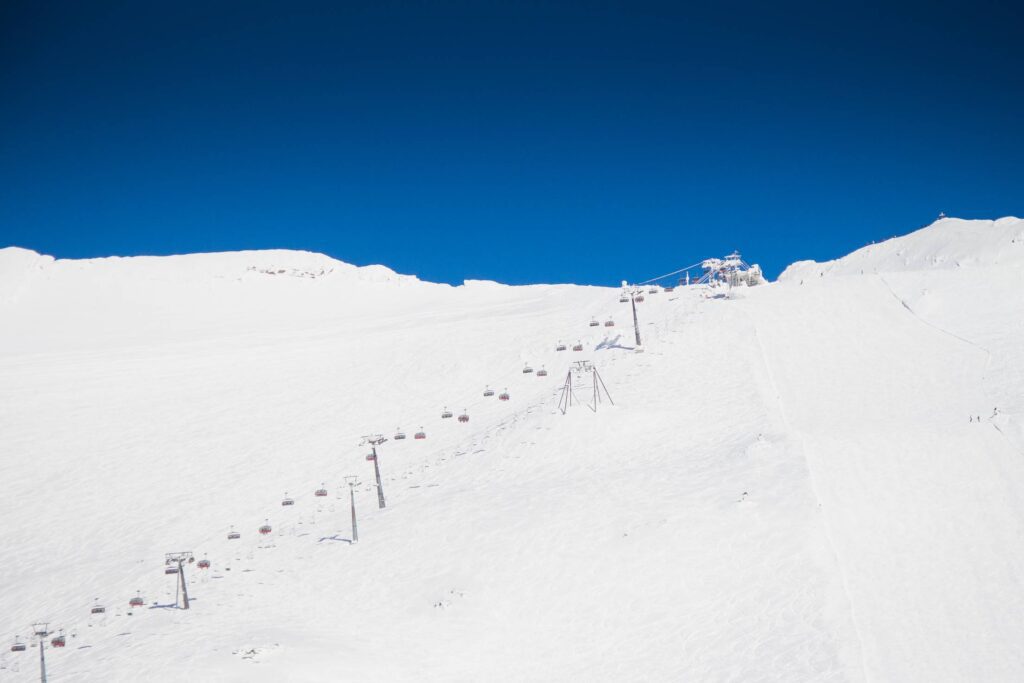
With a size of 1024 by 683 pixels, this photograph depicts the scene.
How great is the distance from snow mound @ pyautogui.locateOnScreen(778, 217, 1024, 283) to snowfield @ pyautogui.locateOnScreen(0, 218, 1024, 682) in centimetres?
362

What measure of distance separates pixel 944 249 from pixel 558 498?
77408mm

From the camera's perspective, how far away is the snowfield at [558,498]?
21969mm

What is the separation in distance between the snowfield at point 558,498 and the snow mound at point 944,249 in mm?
3615

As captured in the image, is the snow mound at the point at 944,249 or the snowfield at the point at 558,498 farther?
the snow mound at the point at 944,249

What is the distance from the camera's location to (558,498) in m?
32.0

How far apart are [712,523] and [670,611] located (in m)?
4.51

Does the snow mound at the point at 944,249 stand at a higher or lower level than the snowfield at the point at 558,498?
higher

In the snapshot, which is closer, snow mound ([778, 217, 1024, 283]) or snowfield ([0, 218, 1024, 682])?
snowfield ([0, 218, 1024, 682])

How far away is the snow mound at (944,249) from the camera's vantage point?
80312 millimetres

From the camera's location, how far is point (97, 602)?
32.8 m

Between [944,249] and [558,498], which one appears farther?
[944,249]

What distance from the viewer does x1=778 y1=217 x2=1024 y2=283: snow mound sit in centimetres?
8031

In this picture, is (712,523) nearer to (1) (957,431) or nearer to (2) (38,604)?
(1) (957,431)

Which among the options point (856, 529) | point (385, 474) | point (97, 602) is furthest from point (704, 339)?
point (97, 602)
